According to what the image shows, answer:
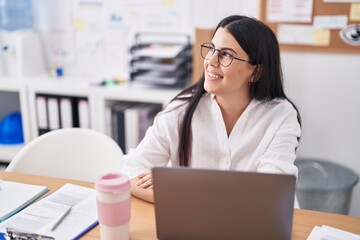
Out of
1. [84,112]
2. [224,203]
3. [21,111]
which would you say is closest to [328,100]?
[84,112]

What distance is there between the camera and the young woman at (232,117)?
1460 mm

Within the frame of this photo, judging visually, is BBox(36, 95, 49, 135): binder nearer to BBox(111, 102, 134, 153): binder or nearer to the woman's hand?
BBox(111, 102, 134, 153): binder

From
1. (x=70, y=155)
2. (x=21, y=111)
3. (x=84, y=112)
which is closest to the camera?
(x=70, y=155)

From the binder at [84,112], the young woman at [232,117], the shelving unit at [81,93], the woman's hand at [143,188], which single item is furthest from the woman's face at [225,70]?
the binder at [84,112]

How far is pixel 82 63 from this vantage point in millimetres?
3068

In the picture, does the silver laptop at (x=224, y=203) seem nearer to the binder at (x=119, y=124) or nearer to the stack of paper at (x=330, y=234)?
the stack of paper at (x=330, y=234)

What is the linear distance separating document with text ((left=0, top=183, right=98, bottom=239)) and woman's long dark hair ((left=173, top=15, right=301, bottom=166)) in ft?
1.37

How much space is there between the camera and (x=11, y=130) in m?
3.02

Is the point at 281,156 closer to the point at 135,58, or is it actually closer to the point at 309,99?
the point at 309,99

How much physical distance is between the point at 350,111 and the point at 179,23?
1.17 metres

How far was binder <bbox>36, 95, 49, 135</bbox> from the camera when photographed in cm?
280

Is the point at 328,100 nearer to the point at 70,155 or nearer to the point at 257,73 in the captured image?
the point at 257,73

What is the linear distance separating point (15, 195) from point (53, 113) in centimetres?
151

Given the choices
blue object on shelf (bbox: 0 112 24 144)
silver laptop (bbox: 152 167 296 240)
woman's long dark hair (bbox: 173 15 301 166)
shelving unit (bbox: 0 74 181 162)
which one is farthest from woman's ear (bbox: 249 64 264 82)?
blue object on shelf (bbox: 0 112 24 144)
